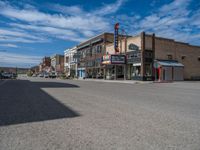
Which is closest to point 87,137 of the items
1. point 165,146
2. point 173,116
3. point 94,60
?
point 165,146

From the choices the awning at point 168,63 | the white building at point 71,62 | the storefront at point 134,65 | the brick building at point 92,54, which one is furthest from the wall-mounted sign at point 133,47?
the white building at point 71,62

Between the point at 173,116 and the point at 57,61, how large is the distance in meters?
97.7

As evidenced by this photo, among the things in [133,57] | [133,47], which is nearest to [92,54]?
[133,57]

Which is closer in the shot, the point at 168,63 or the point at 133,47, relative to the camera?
the point at 168,63

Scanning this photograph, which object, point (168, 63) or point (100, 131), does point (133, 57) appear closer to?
point (168, 63)

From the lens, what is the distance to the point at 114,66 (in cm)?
4566

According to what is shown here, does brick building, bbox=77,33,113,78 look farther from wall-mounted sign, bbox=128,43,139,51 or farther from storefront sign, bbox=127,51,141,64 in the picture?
wall-mounted sign, bbox=128,43,139,51

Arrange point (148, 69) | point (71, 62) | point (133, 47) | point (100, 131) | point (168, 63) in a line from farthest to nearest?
point (71, 62) < point (133, 47) < point (168, 63) < point (148, 69) < point (100, 131)

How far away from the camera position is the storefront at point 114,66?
4019 cm

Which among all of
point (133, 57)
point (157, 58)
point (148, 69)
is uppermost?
point (133, 57)

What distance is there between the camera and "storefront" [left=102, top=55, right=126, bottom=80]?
4019 centimetres

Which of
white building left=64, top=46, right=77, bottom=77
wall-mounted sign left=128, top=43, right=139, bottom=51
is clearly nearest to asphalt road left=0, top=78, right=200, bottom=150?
wall-mounted sign left=128, top=43, right=139, bottom=51

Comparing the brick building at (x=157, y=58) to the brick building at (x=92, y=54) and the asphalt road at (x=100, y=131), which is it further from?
the asphalt road at (x=100, y=131)

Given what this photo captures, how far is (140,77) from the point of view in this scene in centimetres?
3656
